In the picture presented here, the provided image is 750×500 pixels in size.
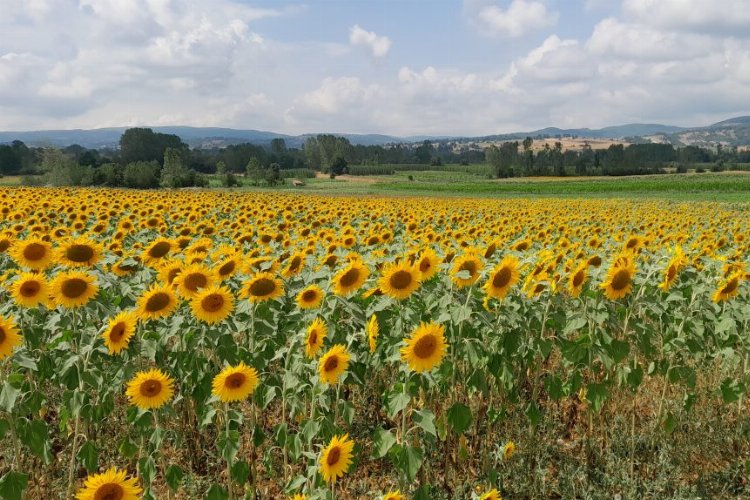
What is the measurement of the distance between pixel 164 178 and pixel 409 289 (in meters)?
54.6

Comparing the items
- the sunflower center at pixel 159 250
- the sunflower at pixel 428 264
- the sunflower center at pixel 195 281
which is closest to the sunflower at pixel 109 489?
the sunflower center at pixel 195 281

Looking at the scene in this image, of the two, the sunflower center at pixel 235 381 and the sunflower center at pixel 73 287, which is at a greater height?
the sunflower center at pixel 73 287

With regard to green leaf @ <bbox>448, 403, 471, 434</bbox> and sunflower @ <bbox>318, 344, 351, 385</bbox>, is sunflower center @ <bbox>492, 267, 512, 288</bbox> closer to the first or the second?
green leaf @ <bbox>448, 403, 471, 434</bbox>

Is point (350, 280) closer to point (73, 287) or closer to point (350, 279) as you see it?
point (350, 279)

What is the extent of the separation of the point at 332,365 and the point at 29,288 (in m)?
2.26

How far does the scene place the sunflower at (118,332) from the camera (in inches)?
142

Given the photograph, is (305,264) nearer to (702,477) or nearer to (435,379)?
(435,379)

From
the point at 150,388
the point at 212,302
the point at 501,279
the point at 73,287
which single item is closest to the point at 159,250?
the point at 73,287

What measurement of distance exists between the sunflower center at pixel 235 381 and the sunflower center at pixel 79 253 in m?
2.16

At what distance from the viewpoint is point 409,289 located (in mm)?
3766

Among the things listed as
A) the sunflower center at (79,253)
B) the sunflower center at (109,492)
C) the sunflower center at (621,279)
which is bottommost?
the sunflower center at (109,492)

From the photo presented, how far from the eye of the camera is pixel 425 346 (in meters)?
3.28

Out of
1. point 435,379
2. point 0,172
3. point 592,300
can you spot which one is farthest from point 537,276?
point 0,172

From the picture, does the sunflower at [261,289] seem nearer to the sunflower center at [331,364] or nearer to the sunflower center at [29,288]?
the sunflower center at [331,364]
